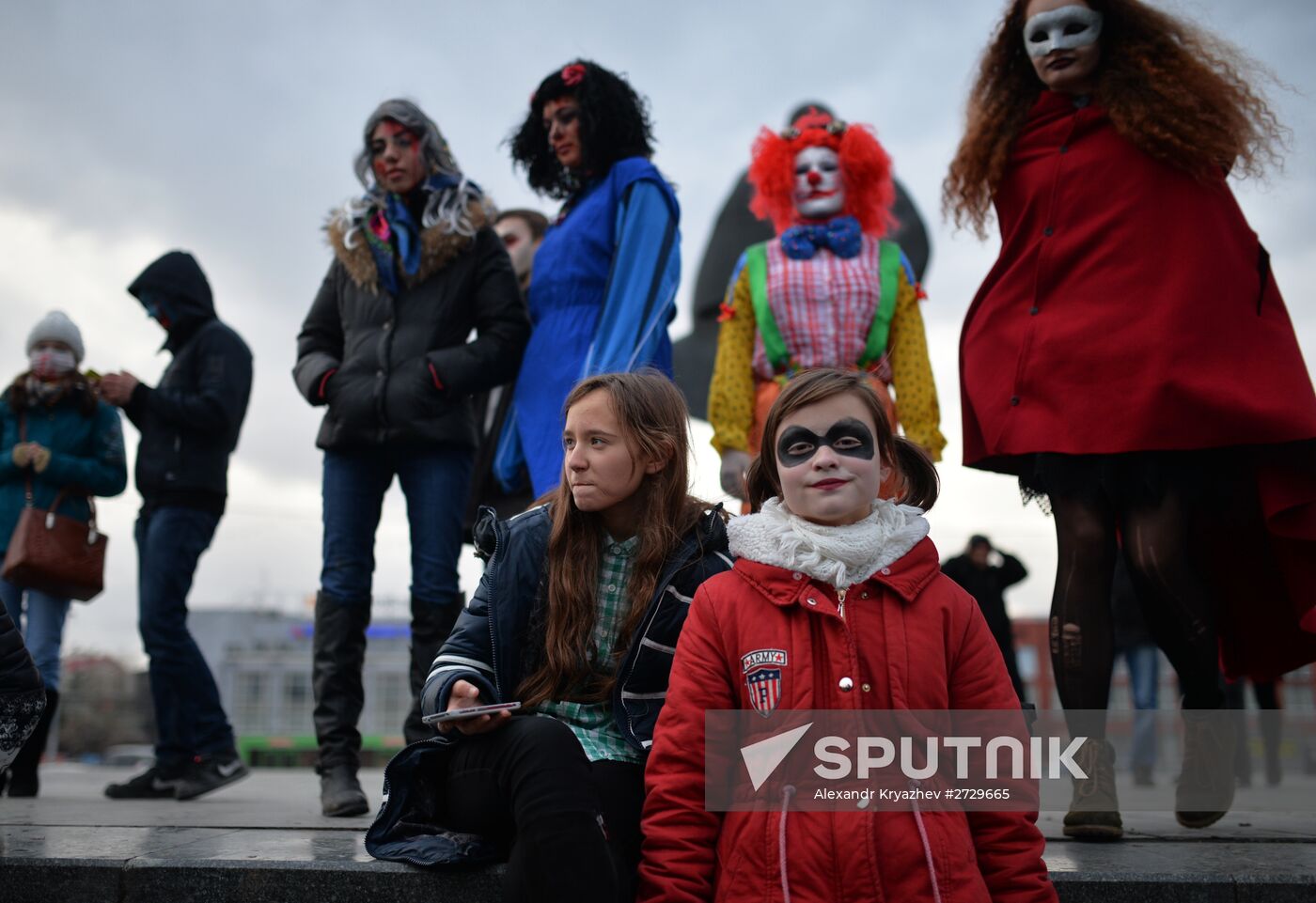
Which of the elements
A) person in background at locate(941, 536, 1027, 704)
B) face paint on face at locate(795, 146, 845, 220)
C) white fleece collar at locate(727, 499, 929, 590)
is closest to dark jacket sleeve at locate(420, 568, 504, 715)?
white fleece collar at locate(727, 499, 929, 590)

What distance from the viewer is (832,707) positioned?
2.09m

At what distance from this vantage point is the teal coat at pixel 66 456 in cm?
457

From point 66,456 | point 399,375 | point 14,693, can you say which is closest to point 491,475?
point 399,375

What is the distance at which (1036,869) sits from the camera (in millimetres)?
1940

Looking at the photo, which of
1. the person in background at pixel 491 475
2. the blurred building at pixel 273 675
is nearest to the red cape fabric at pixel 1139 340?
the person in background at pixel 491 475

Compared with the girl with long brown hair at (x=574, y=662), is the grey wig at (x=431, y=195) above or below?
above

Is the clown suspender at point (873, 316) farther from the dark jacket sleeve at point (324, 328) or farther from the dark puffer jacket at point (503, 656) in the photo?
the dark puffer jacket at point (503, 656)

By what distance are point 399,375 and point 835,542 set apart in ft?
6.06

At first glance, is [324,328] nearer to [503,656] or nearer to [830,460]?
[503,656]

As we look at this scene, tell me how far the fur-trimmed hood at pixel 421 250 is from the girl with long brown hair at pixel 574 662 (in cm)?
136

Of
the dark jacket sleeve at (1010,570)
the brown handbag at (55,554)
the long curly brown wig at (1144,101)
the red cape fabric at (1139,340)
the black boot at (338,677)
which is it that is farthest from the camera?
the dark jacket sleeve at (1010,570)

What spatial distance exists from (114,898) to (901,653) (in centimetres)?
170

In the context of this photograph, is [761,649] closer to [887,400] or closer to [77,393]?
[887,400]

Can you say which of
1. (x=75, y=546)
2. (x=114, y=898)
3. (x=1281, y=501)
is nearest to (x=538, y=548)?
(x=114, y=898)
